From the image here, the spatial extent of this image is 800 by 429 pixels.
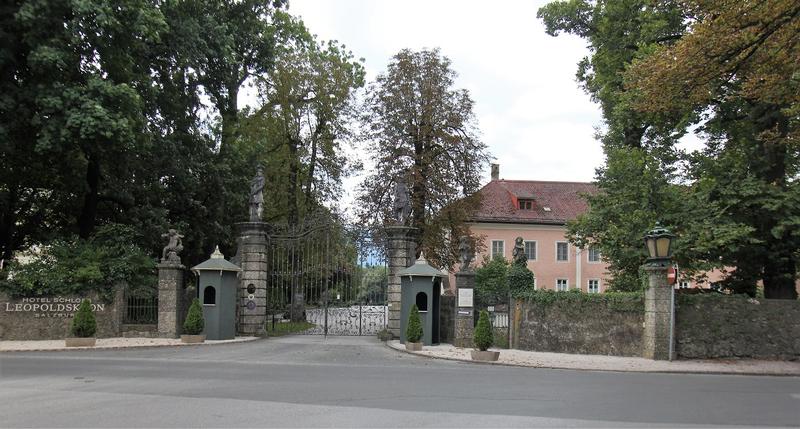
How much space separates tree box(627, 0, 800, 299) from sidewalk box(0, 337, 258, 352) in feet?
47.4

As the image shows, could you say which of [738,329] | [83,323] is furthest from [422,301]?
[83,323]

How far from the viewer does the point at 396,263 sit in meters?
22.4

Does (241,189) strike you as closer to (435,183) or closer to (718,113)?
(435,183)

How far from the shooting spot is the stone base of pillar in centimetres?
2094

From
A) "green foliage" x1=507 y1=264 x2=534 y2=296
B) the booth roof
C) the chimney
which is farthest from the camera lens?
the chimney

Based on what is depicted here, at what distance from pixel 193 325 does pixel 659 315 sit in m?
13.3

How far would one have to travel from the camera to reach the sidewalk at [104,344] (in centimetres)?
1805

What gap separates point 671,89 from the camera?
13.7 m

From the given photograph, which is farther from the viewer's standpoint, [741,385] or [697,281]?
[697,281]

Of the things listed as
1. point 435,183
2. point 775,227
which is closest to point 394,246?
point 435,183

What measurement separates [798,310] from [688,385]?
7852mm

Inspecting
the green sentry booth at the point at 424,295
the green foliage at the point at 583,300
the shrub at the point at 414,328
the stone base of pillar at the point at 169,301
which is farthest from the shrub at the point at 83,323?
the green foliage at the point at 583,300

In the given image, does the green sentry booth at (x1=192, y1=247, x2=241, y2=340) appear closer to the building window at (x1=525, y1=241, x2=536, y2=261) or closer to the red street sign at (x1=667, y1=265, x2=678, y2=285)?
the red street sign at (x1=667, y1=265, x2=678, y2=285)

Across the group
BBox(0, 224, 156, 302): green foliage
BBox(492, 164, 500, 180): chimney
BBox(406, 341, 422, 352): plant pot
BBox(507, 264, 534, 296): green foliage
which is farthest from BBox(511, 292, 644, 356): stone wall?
BBox(492, 164, 500, 180): chimney
